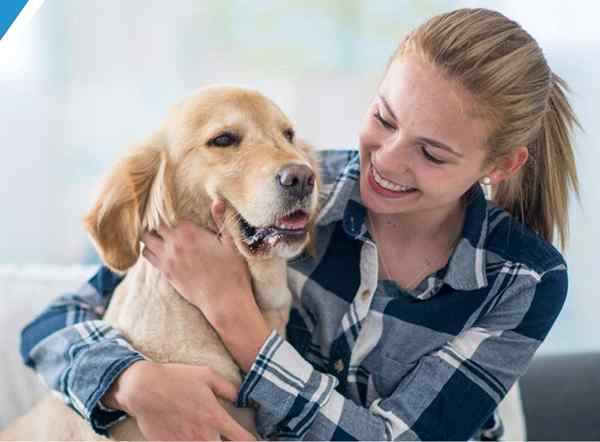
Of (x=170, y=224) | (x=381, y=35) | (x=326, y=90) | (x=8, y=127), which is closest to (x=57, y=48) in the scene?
(x=8, y=127)

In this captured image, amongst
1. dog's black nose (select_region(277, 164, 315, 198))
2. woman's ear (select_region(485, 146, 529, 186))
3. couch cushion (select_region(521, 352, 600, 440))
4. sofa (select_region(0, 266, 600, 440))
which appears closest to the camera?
dog's black nose (select_region(277, 164, 315, 198))

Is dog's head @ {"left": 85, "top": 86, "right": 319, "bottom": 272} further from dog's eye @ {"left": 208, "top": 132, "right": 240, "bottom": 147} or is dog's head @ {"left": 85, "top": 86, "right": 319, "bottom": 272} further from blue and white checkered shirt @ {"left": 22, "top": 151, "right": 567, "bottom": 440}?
blue and white checkered shirt @ {"left": 22, "top": 151, "right": 567, "bottom": 440}

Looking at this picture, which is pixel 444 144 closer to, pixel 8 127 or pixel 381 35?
pixel 381 35

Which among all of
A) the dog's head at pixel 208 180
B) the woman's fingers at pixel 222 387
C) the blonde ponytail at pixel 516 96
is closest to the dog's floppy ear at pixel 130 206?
the dog's head at pixel 208 180

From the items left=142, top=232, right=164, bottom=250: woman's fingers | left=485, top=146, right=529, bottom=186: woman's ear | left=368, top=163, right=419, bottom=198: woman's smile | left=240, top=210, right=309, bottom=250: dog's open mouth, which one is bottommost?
left=142, top=232, right=164, bottom=250: woman's fingers

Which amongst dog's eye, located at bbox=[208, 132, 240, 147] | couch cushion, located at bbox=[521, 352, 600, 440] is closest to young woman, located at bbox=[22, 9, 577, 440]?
dog's eye, located at bbox=[208, 132, 240, 147]

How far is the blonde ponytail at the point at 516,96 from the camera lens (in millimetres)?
1132

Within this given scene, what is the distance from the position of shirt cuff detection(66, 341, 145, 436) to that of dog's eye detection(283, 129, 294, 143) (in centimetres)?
45

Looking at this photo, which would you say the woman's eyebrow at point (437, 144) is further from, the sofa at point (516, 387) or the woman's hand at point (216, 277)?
the sofa at point (516, 387)

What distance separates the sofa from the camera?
1638mm

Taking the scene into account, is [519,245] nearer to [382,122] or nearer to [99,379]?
[382,122]

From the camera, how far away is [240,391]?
111 cm

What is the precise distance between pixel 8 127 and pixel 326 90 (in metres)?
1.03

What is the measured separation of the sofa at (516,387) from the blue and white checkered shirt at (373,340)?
1.08 ft
